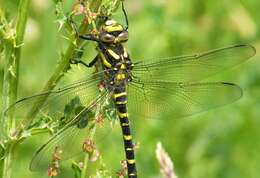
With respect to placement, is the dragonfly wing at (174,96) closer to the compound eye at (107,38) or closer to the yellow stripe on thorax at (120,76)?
the yellow stripe on thorax at (120,76)

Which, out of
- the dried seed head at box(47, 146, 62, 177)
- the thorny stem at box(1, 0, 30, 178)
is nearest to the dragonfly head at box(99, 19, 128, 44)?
the thorny stem at box(1, 0, 30, 178)

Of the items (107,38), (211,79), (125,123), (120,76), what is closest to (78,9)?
(107,38)

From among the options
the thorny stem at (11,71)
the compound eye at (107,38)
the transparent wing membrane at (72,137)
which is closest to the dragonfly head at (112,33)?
the compound eye at (107,38)

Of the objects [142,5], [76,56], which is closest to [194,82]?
[76,56]

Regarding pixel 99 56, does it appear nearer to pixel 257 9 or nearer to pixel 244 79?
pixel 244 79

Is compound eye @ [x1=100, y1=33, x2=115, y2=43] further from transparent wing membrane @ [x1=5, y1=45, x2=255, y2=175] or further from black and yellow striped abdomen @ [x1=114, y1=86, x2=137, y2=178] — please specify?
black and yellow striped abdomen @ [x1=114, y1=86, x2=137, y2=178]
